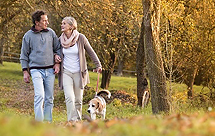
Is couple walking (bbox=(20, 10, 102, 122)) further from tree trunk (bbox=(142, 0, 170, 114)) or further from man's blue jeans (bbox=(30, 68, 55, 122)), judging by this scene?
tree trunk (bbox=(142, 0, 170, 114))

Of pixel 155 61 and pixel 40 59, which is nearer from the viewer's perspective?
pixel 40 59

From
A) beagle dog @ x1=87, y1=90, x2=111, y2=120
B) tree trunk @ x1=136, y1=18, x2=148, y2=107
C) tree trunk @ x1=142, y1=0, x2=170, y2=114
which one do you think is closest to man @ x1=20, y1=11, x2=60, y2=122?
beagle dog @ x1=87, y1=90, x2=111, y2=120

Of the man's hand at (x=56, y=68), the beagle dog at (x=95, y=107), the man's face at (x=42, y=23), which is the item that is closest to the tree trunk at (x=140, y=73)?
the beagle dog at (x=95, y=107)

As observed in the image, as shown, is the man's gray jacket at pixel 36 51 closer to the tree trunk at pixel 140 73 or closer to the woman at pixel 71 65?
the woman at pixel 71 65

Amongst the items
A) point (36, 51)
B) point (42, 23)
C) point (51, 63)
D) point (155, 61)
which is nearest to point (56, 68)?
point (51, 63)

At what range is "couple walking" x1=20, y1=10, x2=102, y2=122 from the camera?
25.6 feet

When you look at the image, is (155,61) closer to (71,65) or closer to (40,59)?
(71,65)

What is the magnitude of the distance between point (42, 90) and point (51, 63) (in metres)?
0.57

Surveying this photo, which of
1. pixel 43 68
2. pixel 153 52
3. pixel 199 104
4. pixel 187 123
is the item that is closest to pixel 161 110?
pixel 153 52

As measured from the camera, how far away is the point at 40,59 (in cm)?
782

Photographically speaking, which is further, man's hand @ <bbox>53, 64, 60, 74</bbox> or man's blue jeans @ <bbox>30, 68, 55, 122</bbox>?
man's hand @ <bbox>53, 64, 60, 74</bbox>

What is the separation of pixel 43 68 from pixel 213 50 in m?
7.38

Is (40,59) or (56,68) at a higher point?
(40,59)

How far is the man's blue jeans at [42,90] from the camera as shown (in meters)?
7.70
